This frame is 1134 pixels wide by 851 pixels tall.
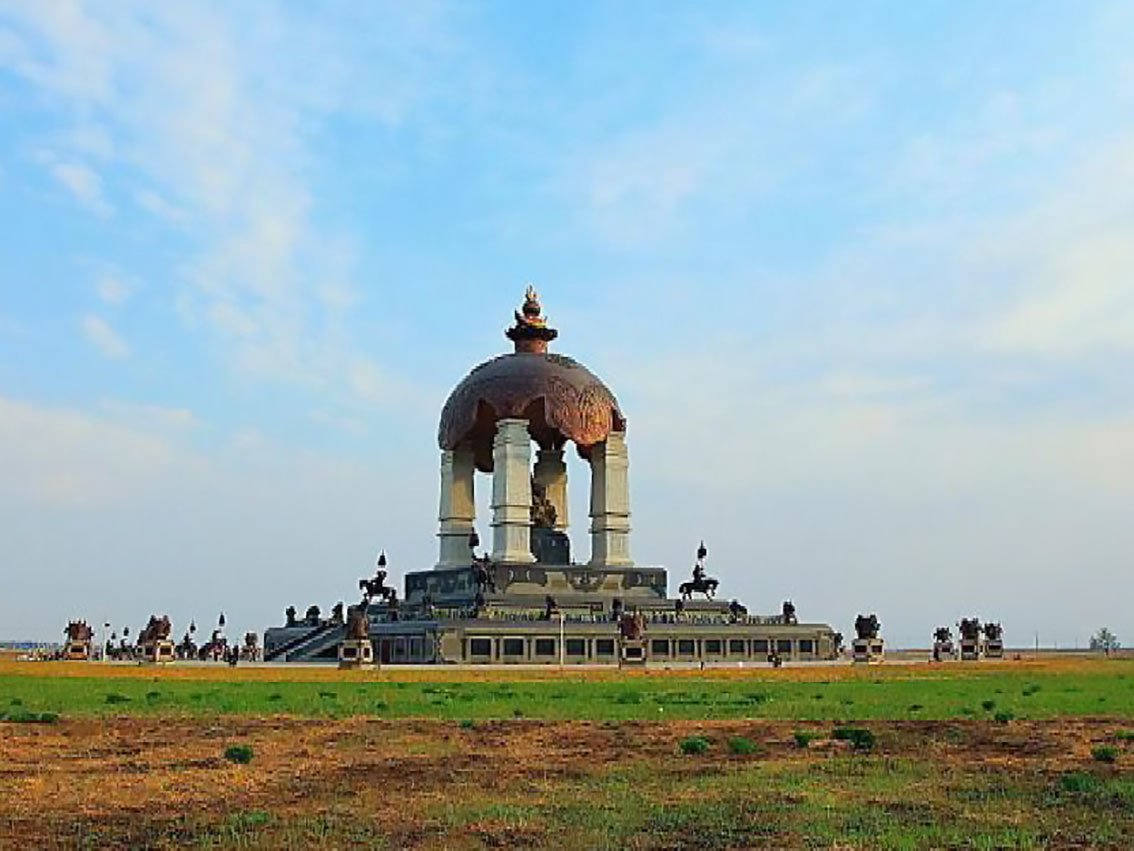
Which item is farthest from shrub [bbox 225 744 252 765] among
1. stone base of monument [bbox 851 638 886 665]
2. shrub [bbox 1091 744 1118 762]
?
stone base of monument [bbox 851 638 886 665]

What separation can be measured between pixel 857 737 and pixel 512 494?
4738 cm

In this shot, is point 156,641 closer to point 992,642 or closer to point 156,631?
point 156,631

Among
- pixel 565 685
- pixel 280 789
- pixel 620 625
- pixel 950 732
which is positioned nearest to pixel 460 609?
pixel 620 625

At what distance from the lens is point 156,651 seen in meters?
54.5

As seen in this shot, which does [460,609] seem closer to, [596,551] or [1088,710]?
[596,551]

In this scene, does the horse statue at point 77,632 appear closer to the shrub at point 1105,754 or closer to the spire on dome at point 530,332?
the spire on dome at point 530,332

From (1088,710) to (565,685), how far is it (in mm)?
15001

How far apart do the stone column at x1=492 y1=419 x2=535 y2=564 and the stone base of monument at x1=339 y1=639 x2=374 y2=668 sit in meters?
14.4

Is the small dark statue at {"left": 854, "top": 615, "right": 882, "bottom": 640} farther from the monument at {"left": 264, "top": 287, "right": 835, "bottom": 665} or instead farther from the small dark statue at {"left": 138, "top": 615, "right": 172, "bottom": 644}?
the small dark statue at {"left": 138, "top": 615, "right": 172, "bottom": 644}

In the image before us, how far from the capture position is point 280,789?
1383 centimetres

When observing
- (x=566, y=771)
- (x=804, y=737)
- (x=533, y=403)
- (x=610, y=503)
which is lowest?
(x=566, y=771)

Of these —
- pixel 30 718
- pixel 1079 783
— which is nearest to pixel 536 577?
pixel 30 718

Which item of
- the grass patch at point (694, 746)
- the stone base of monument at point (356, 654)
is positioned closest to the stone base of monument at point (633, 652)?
the stone base of monument at point (356, 654)

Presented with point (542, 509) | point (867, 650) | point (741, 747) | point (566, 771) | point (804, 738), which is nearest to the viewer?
point (566, 771)
